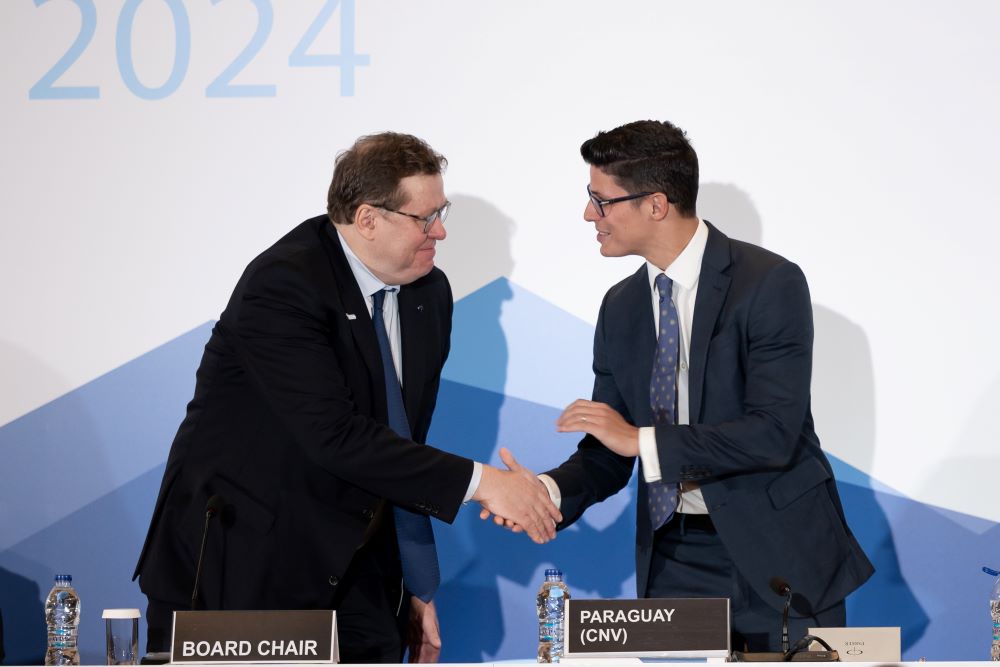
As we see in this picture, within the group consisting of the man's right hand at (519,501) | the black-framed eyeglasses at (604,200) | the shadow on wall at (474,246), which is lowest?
the man's right hand at (519,501)

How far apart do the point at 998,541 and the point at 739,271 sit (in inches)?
74.3

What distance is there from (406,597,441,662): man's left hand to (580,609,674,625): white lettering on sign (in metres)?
1.17

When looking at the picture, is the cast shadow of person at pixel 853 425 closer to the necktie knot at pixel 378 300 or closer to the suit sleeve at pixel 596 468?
the suit sleeve at pixel 596 468

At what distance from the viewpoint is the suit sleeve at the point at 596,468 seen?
3420mm

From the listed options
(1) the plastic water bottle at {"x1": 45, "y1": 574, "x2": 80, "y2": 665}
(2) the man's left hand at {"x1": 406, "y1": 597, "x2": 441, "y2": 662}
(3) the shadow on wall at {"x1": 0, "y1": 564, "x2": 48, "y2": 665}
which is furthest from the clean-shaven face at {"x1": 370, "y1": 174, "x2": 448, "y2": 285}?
(3) the shadow on wall at {"x1": 0, "y1": 564, "x2": 48, "y2": 665}

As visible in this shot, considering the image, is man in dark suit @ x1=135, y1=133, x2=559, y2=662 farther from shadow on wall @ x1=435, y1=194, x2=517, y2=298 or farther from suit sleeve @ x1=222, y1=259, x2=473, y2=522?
shadow on wall @ x1=435, y1=194, x2=517, y2=298

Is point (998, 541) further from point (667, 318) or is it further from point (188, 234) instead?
point (188, 234)

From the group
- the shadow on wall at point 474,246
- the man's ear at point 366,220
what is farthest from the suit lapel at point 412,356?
the shadow on wall at point 474,246

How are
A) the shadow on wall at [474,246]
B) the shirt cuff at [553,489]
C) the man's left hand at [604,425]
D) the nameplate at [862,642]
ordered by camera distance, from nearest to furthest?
the nameplate at [862,642] → the man's left hand at [604,425] → the shirt cuff at [553,489] → the shadow on wall at [474,246]

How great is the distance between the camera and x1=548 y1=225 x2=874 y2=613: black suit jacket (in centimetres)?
303

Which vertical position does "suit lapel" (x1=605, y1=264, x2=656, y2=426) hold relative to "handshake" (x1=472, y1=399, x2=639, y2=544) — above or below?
above

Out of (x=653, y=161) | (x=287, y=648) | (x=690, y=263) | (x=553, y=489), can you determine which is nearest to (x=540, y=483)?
(x=553, y=489)

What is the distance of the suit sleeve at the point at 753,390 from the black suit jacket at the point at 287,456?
2.05 ft

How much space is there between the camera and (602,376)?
3529 mm
